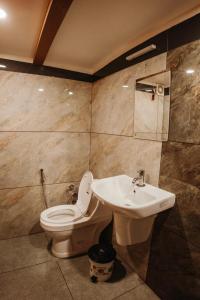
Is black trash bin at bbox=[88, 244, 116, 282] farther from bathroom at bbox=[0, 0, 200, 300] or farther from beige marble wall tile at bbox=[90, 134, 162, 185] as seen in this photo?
beige marble wall tile at bbox=[90, 134, 162, 185]

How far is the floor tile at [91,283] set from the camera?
1679mm

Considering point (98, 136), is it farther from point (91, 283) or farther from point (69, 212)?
point (91, 283)

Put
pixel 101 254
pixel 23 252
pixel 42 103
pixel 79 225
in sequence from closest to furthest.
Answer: pixel 101 254 → pixel 79 225 → pixel 23 252 → pixel 42 103

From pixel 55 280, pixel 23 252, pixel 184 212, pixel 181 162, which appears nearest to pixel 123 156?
pixel 181 162

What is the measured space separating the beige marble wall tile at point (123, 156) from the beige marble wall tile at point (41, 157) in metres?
0.21

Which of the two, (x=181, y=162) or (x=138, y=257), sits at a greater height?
(x=181, y=162)

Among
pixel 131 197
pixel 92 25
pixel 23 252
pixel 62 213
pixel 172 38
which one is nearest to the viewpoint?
pixel 172 38

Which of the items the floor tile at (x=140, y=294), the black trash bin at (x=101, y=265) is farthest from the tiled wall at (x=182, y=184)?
the black trash bin at (x=101, y=265)

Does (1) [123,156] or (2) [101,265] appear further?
(1) [123,156]

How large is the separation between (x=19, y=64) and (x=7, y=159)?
1.13 metres

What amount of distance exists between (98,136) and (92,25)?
51.3 inches

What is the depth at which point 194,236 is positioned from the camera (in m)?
1.36

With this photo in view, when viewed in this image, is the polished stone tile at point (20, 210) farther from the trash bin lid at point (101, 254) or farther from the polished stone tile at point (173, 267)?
the polished stone tile at point (173, 267)

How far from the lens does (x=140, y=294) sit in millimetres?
1691
